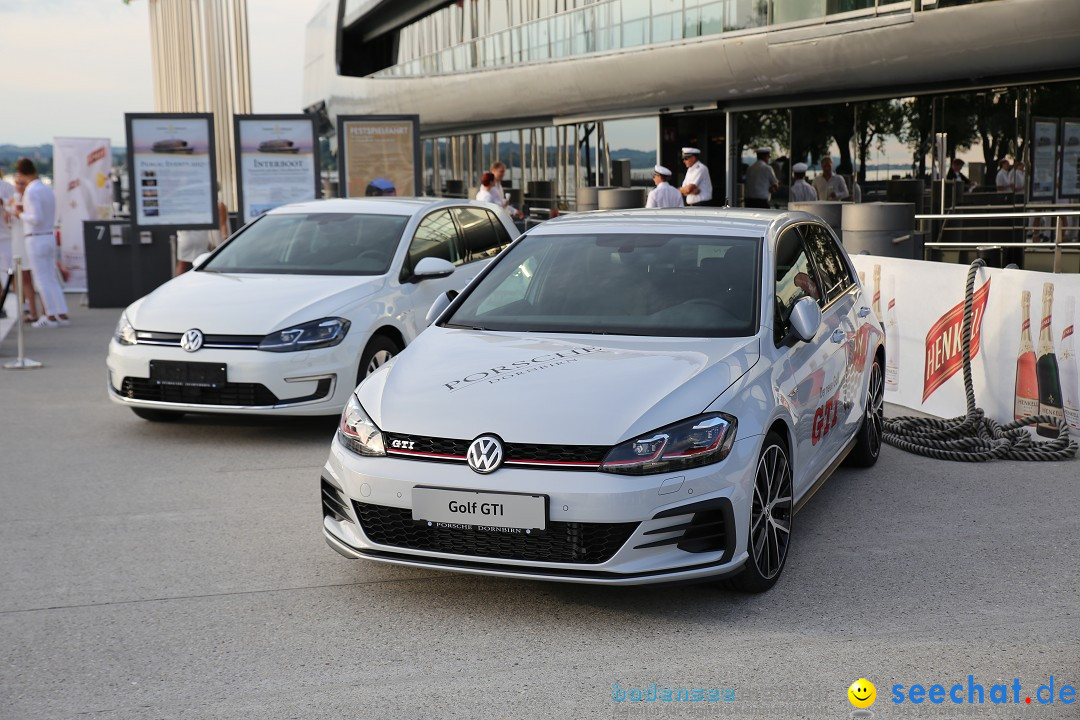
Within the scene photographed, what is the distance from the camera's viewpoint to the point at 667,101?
2609 cm

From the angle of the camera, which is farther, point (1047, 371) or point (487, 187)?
point (487, 187)

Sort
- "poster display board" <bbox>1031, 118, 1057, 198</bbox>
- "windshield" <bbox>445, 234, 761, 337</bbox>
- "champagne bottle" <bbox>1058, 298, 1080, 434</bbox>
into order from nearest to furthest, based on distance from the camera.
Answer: "windshield" <bbox>445, 234, 761, 337</bbox> < "champagne bottle" <bbox>1058, 298, 1080, 434</bbox> < "poster display board" <bbox>1031, 118, 1057, 198</bbox>

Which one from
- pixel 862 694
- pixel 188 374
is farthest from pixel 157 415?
pixel 862 694

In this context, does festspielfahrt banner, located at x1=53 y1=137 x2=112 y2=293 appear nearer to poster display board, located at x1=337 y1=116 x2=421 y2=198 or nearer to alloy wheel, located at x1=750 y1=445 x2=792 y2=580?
poster display board, located at x1=337 y1=116 x2=421 y2=198

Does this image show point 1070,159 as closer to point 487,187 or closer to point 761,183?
point 761,183

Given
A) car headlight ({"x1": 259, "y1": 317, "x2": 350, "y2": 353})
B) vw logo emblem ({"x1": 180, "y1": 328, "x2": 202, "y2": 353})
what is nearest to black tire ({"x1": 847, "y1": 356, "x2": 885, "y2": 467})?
car headlight ({"x1": 259, "y1": 317, "x2": 350, "y2": 353})

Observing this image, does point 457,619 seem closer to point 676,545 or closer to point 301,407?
point 676,545

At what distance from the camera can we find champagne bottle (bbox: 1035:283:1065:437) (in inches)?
312

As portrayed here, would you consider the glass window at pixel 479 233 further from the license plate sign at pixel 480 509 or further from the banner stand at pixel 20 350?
the license plate sign at pixel 480 509

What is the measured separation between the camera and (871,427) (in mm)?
7383

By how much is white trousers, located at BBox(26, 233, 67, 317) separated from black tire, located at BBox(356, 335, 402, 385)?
8136mm

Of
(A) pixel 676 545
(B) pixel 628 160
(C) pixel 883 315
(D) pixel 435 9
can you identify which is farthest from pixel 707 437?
(D) pixel 435 9

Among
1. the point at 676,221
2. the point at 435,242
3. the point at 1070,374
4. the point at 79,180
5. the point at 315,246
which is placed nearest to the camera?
the point at 676,221

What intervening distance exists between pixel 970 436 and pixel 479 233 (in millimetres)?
4300
